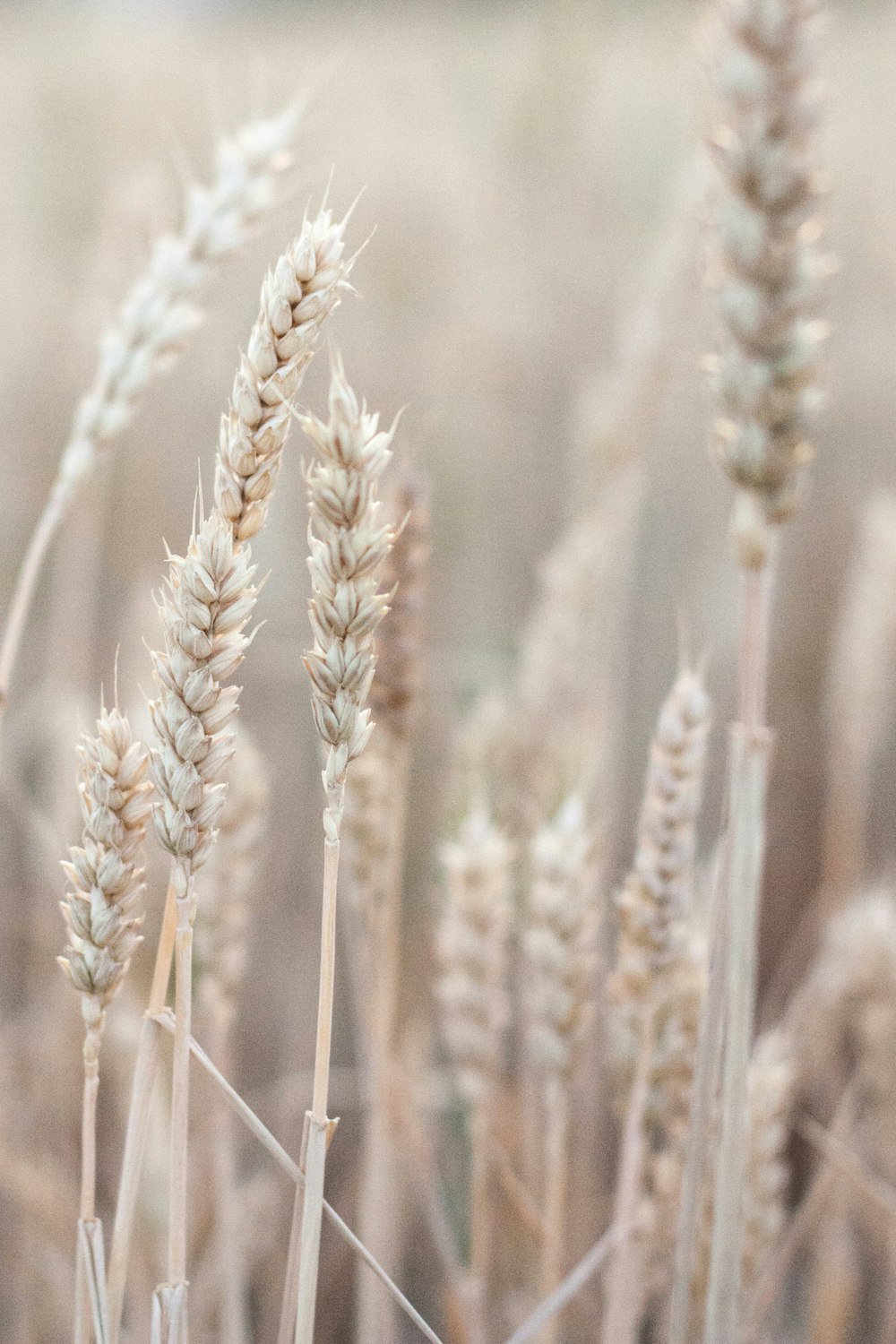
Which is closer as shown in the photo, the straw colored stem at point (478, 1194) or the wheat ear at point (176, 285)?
the wheat ear at point (176, 285)

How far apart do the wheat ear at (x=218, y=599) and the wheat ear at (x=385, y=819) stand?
27 cm

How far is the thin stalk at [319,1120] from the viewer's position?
0.58 metres

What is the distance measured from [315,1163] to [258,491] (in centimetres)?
39

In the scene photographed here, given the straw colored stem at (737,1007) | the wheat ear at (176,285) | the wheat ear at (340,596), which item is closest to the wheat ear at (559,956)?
the straw colored stem at (737,1007)

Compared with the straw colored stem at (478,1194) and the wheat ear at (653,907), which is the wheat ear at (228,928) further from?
the wheat ear at (653,907)

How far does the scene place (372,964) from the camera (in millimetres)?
1033

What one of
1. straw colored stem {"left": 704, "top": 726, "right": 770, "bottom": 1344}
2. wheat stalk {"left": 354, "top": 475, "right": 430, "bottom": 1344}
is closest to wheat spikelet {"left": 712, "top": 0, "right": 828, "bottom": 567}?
straw colored stem {"left": 704, "top": 726, "right": 770, "bottom": 1344}

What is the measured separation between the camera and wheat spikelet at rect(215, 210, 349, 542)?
57cm

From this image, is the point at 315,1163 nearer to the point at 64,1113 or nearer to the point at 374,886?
the point at 374,886

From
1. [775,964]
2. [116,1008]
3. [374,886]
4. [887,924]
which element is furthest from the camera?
[775,964]

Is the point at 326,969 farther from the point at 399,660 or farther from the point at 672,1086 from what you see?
the point at 672,1086

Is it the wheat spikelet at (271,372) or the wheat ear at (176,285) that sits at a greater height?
the wheat ear at (176,285)

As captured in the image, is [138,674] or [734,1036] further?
[138,674]

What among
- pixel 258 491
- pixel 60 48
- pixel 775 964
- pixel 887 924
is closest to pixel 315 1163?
pixel 258 491
